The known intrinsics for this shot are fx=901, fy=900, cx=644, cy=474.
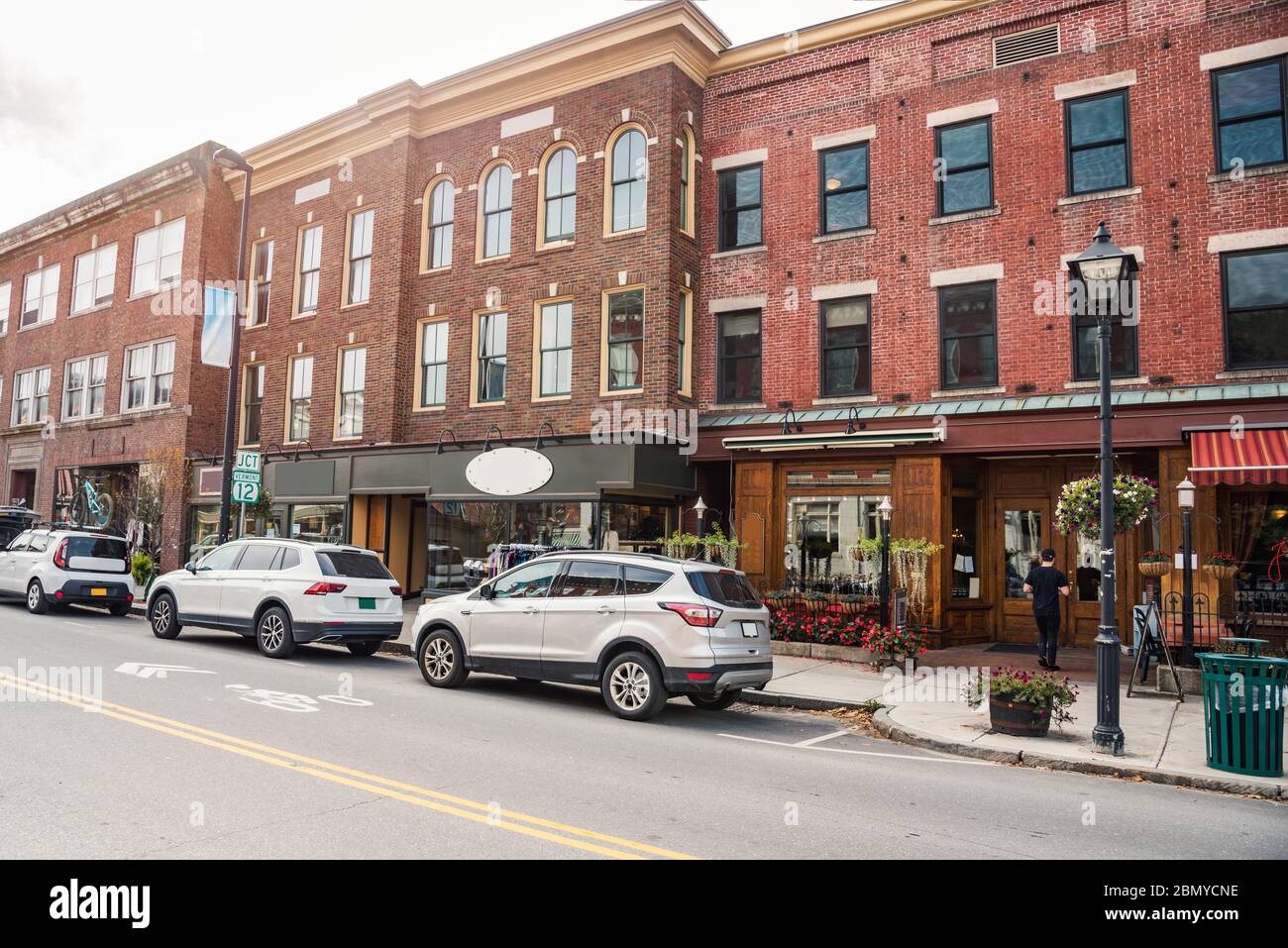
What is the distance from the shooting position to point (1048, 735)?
9312 mm

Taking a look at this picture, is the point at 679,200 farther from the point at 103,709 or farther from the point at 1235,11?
the point at 103,709

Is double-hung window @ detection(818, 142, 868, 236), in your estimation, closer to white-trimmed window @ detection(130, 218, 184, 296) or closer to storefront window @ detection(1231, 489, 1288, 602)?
storefront window @ detection(1231, 489, 1288, 602)

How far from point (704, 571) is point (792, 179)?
10.7 m

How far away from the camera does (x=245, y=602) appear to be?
45.3 ft

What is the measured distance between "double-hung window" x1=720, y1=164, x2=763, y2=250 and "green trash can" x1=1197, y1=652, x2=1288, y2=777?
12.3 m

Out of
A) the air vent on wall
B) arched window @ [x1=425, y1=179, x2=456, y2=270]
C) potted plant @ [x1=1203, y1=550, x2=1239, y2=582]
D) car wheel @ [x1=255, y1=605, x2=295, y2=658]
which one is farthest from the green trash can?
arched window @ [x1=425, y1=179, x2=456, y2=270]

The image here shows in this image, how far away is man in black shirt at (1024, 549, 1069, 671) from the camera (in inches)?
526

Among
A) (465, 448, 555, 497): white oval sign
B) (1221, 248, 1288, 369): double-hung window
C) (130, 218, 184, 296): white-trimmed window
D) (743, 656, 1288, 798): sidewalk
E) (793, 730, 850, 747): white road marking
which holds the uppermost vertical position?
(130, 218, 184, 296): white-trimmed window

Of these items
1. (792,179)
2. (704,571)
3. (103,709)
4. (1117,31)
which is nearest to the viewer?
(103,709)

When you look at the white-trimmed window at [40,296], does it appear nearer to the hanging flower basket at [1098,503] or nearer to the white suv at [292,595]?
the white suv at [292,595]

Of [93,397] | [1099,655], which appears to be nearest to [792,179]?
[1099,655]

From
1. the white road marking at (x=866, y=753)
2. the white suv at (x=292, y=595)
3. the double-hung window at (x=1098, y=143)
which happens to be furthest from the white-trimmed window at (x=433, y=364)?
the white road marking at (x=866, y=753)

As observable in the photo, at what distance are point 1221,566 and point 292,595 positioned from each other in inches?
516

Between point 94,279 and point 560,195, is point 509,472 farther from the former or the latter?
point 94,279
